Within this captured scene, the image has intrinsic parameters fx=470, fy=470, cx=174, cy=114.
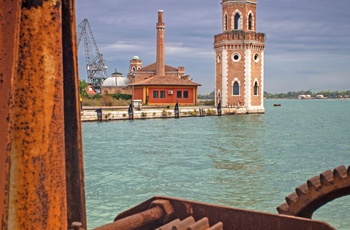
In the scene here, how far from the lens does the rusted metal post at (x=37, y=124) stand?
1304 mm

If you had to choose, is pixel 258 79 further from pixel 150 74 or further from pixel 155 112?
pixel 150 74

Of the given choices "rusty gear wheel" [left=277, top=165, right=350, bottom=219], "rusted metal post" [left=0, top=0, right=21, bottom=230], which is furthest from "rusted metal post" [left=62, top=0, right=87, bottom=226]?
"rusty gear wheel" [left=277, top=165, right=350, bottom=219]

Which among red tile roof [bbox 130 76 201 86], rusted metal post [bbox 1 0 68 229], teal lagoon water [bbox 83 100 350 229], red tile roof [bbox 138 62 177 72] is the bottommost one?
teal lagoon water [bbox 83 100 350 229]

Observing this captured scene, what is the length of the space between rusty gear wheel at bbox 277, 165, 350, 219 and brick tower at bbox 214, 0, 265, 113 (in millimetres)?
41611

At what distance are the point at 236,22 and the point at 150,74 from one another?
15202 mm

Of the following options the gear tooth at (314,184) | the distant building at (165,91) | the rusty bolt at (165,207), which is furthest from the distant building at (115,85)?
the rusty bolt at (165,207)

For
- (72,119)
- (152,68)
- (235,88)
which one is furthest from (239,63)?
(72,119)

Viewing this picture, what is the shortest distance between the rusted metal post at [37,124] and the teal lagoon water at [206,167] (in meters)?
7.17

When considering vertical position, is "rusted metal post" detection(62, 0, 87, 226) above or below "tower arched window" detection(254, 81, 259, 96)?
below

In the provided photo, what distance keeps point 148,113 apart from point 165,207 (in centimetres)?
3661

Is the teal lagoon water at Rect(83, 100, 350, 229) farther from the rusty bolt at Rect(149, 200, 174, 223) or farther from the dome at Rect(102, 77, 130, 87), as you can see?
the dome at Rect(102, 77, 130, 87)

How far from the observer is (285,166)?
1605 centimetres

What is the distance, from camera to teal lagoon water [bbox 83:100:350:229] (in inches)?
410

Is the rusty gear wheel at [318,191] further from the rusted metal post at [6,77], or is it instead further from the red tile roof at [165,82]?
the red tile roof at [165,82]
